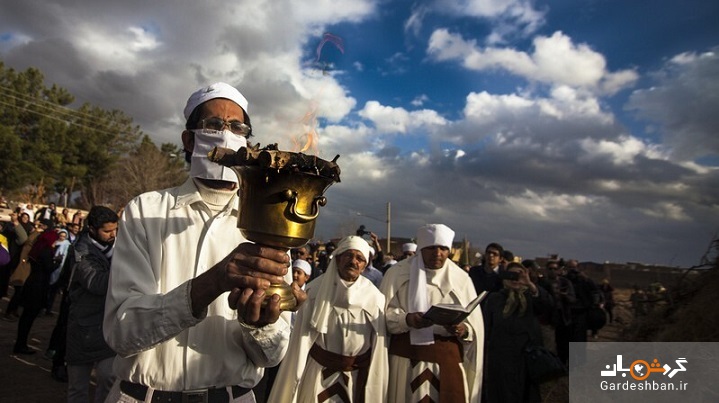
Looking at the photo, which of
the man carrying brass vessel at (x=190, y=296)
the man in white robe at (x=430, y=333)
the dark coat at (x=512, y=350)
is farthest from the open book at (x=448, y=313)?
the man carrying brass vessel at (x=190, y=296)

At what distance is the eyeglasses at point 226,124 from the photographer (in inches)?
80.1

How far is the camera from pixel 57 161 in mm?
34094

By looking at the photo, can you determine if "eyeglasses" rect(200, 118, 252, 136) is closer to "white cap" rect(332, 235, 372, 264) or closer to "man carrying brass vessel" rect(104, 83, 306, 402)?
"man carrying brass vessel" rect(104, 83, 306, 402)

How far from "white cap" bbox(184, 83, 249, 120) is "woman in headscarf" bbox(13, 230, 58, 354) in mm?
7235

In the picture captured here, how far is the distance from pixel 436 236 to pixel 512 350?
184 cm

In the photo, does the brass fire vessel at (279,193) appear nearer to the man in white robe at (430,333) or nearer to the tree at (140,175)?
the man in white robe at (430,333)

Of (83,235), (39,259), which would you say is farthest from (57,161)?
(83,235)

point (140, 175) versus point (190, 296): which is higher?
point (140, 175)

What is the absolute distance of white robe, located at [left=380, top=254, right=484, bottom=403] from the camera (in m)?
5.30

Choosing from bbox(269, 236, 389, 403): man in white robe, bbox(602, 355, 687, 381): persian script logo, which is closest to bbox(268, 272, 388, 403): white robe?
bbox(269, 236, 389, 403): man in white robe

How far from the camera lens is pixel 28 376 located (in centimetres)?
663

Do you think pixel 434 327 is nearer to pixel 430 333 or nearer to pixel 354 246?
pixel 430 333

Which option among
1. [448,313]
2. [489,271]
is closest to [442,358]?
[448,313]

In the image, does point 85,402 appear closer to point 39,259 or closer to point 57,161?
point 39,259
